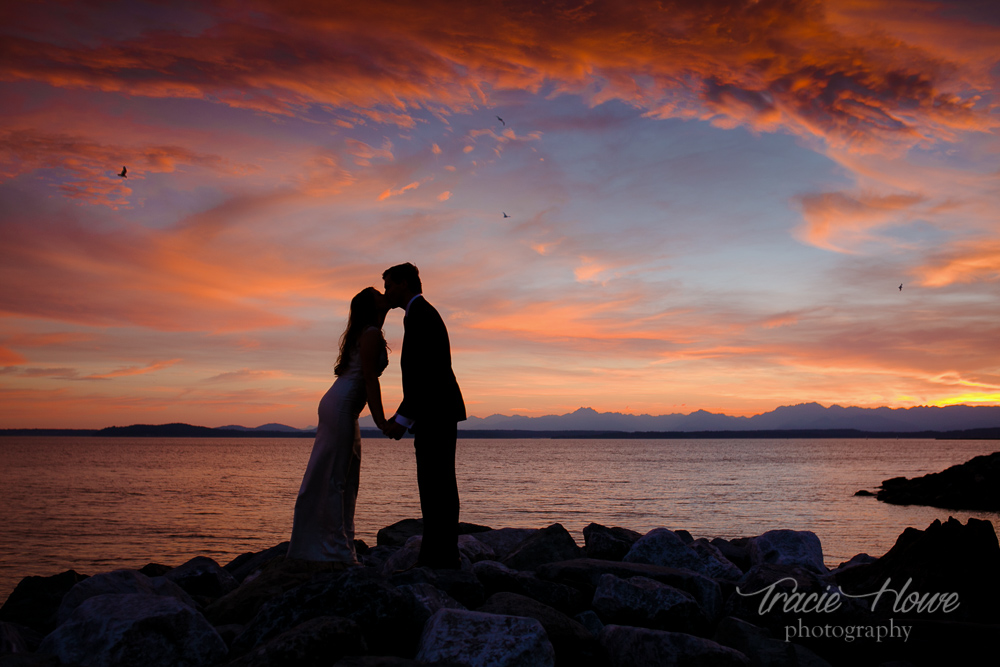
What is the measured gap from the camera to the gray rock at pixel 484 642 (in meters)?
4.06

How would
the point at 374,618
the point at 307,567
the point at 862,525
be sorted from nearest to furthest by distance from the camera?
the point at 374,618, the point at 307,567, the point at 862,525

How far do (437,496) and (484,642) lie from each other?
6.76 ft

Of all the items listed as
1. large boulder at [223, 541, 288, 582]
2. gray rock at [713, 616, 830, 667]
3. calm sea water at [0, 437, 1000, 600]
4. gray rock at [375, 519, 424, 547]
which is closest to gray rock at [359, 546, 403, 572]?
Answer: gray rock at [375, 519, 424, 547]

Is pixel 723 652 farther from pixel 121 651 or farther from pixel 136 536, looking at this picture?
pixel 136 536

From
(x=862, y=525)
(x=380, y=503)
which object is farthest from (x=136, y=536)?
(x=862, y=525)

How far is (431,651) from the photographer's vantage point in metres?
4.12

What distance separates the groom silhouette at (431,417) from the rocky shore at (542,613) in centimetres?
47

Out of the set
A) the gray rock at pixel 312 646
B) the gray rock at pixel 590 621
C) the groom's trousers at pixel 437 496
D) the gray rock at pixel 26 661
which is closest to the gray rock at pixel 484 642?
the gray rock at pixel 312 646

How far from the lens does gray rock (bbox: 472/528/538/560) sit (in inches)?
368

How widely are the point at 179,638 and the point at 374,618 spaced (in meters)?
1.37

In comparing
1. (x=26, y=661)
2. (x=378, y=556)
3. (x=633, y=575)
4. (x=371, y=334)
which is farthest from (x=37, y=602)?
(x=633, y=575)

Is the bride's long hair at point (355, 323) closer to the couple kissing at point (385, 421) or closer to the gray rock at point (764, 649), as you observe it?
the couple kissing at point (385, 421)

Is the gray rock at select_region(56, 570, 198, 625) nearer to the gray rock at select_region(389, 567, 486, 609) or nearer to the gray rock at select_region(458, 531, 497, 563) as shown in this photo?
the gray rock at select_region(389, 567, 486, 609)

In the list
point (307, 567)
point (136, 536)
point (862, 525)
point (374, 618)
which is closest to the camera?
point (374, 618)
